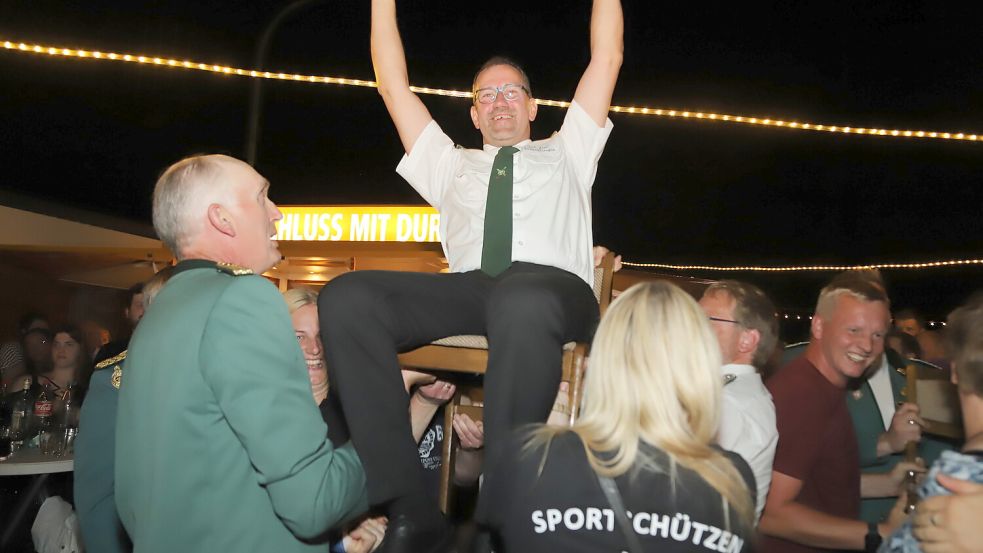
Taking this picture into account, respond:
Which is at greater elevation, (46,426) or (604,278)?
(604,278)

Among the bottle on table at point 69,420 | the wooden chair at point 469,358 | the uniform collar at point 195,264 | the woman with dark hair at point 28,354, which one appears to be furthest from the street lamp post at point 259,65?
the uniform collar at point 195,264

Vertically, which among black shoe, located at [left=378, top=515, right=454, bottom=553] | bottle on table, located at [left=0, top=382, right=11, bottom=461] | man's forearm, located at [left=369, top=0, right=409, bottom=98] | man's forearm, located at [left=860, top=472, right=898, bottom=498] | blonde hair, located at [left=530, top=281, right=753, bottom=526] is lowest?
man's forearm, located at [left=860, top=472, right=898, bottom=498]

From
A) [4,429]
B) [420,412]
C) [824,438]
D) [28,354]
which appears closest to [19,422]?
[4,429]

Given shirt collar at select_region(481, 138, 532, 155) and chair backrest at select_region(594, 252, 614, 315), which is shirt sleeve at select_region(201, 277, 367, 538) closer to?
shirt collar at select_region(481, 138, 532, 155)

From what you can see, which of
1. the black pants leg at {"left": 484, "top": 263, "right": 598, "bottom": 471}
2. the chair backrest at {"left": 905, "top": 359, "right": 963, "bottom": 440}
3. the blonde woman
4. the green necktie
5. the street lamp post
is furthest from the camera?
the street lamp post

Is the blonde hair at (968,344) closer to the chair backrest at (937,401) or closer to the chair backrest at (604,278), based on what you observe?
the chair backrest at (604,278)

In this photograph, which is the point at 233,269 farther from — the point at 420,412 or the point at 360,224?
the point at 360,224

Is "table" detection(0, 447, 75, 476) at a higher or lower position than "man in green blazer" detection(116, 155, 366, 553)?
lower

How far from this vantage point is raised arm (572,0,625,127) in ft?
8.70

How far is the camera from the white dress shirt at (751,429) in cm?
237

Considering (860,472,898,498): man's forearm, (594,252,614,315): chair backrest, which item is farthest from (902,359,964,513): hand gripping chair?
(594,252,614,315): chair backrest

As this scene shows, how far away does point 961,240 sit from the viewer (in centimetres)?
1719

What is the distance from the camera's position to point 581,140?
271 centimetres

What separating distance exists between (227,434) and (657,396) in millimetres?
951
